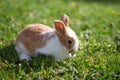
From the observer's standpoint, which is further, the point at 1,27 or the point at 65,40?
the point at 1,27

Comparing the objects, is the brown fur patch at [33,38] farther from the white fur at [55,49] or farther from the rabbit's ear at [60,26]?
the rabbit's ear at [60,26]

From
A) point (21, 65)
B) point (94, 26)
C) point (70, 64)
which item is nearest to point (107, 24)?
point (94, 26)

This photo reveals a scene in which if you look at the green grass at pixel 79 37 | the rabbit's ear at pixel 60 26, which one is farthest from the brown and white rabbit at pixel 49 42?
the green grass at pixel 79 37

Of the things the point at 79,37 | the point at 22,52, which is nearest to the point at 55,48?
the point at 22,52

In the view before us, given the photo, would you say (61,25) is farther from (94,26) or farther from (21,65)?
(94,26)

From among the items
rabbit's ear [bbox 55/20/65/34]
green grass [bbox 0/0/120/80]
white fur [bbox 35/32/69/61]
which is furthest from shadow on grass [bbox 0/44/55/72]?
rabbit's ear [bbox 55/20/65/34]
